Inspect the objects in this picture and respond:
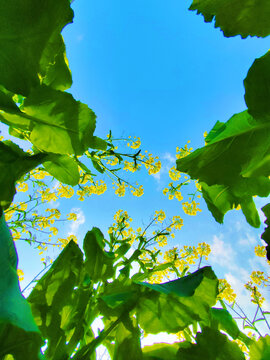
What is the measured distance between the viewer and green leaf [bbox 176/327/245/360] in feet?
1.69

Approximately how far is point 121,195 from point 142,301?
151 cm

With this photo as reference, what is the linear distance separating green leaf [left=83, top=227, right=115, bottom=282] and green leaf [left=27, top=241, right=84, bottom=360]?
3cm

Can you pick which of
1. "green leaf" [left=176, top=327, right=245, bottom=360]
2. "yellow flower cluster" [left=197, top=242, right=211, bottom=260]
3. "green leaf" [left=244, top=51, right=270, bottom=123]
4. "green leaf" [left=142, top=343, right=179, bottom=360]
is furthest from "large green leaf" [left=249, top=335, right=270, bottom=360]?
"yellow flower cluster" [left=197, top=242, right=211, bottom=260]

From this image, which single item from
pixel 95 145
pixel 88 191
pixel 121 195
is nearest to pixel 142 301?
pixel 95 145

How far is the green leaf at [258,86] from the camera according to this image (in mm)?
457

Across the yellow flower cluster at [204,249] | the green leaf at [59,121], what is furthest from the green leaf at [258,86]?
the yellow flower cluster at [204,249]

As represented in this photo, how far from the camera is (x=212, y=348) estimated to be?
1.72ft

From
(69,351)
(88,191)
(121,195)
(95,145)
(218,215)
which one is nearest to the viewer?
(69,351)

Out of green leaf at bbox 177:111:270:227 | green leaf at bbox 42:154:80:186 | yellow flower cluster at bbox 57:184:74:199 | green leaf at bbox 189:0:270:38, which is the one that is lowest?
green leaf at bbox 177:111:270:227

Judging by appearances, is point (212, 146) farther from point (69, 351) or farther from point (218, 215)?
point (69, 351)

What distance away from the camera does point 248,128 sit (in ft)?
1.83

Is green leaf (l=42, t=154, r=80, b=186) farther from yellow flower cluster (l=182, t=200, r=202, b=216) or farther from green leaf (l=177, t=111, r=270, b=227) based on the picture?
yellow flower cluster (l=182, t=200, r=202, b=216)

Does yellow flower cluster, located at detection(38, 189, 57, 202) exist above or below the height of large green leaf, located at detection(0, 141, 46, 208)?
above

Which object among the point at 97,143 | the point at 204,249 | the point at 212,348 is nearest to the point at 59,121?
the point at 97,143
